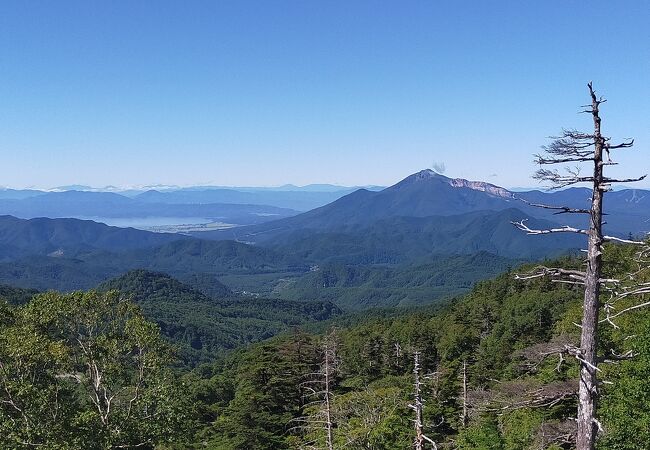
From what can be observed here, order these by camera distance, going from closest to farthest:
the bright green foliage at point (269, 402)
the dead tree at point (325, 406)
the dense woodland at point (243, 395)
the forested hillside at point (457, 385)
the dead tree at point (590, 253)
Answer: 1. the dead tree at point (590, 253)
2. the dead tree at point (325, 406)
3. the dense woodland at point (243, 395)
4. the forested hillside at point (457, 385)
5. the bright green foliage at point (269, 402)

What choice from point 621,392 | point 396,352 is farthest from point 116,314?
point 396,352

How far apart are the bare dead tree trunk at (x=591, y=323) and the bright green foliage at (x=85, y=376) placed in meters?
16.3

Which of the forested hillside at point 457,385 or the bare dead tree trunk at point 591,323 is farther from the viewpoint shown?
the forested hillside at point 457,385

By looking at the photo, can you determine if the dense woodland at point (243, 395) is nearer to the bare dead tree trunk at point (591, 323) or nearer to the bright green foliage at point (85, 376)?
the bright green foliage at point (85, 376)

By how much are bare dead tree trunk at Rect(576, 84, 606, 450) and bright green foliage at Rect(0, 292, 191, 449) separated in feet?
53.5

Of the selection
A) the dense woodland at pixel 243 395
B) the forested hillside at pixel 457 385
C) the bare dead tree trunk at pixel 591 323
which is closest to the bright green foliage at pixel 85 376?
the dense woodland at pixel 243 395

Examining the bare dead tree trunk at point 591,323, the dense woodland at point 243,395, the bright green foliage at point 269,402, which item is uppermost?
the bare dead tree trunk at point 591,323

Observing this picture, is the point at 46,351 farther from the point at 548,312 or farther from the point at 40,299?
the point at 548,312

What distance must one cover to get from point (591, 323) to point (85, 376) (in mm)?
19803

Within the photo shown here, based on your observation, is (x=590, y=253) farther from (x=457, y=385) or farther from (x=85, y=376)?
(x=457, y=385)

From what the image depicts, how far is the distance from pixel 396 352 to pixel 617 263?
25.8 metres

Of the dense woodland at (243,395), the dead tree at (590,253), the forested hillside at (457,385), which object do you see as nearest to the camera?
the dead tree at (590,253)

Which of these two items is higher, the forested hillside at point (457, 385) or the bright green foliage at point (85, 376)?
the bright green foliage at point (85, 376)

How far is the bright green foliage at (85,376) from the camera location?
17453mm
